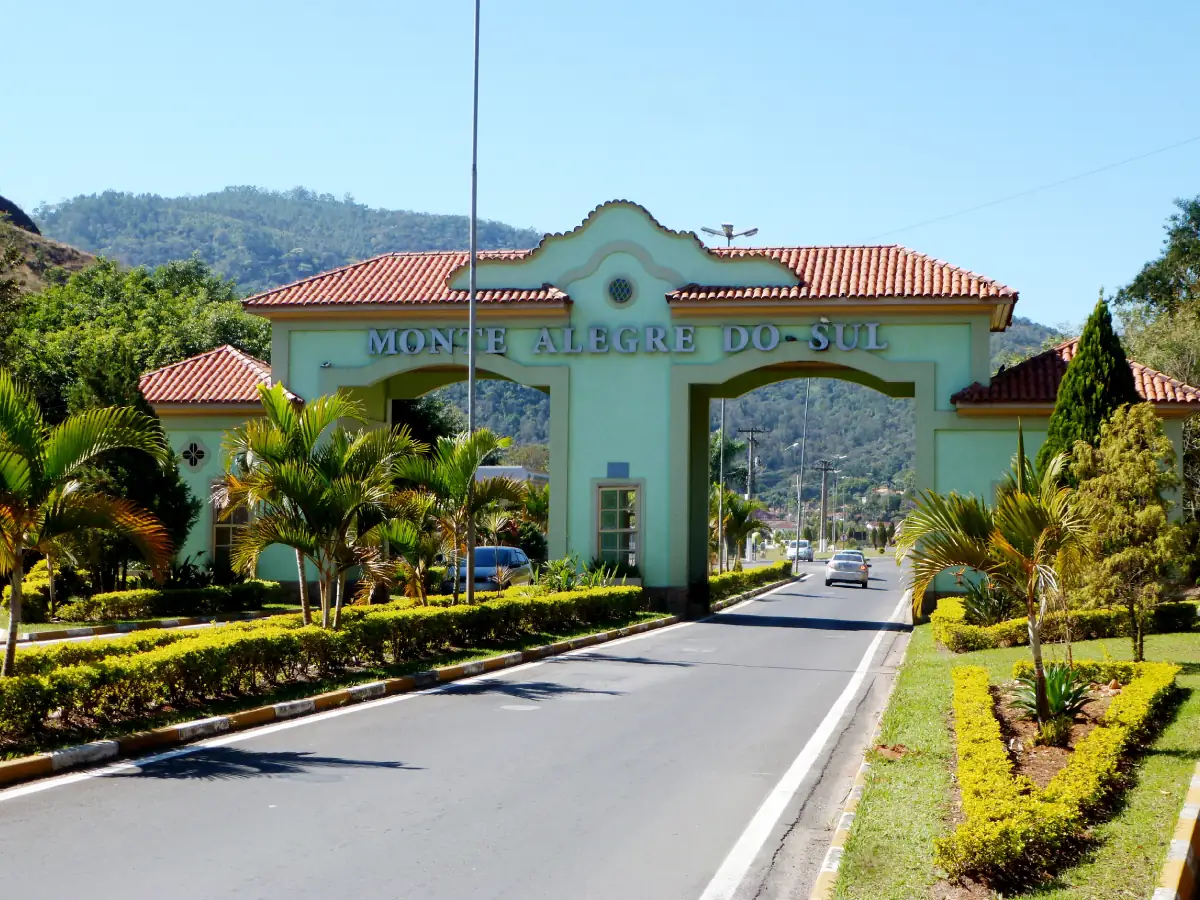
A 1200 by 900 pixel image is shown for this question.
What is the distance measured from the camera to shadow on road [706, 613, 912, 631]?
29798mm

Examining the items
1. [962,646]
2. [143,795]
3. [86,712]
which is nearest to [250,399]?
[962,646]

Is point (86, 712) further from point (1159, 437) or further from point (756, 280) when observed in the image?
point (756, 280)

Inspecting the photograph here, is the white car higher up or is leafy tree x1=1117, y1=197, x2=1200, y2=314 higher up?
leafy tree x1=1117, y1=197, x2=1200, y2=314

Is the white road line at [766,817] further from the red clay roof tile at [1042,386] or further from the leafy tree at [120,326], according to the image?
the leafy tree at [120,326]

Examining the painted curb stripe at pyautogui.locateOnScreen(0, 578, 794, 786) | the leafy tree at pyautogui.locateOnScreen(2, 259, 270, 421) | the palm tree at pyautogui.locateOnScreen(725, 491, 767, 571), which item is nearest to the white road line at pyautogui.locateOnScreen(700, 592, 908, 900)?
the painted curb stripe at pyautogui.locateOnScreen(0, 578, 794, 786)

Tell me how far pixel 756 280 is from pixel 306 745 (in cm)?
2184

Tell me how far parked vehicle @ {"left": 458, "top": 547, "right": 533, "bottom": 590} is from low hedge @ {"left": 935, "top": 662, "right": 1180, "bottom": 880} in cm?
2070

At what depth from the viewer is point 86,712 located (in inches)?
459

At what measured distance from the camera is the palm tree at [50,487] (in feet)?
37.4

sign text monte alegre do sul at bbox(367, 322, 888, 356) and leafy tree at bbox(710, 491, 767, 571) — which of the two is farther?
leafy tree at bbox(710, 491, 767, 571)

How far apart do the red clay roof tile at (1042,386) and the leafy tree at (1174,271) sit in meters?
25.1

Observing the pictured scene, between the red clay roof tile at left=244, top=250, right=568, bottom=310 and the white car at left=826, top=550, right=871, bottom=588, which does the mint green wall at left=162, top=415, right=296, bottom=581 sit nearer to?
the red clay roof tile at left=244, top=250, right=568, bottom=310

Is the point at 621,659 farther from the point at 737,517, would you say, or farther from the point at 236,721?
the point at 737,517

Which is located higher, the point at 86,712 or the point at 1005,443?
the point at 1005,443
